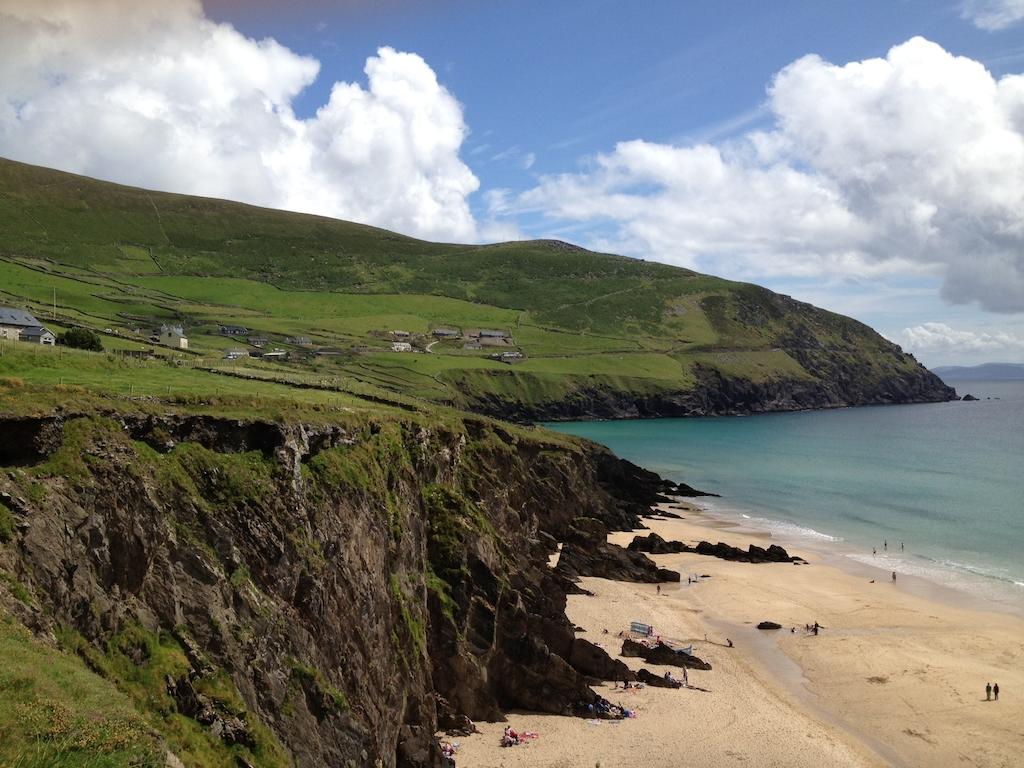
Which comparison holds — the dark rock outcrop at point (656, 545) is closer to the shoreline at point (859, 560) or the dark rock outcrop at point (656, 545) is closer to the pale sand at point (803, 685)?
the pale sand at point (803, 685)

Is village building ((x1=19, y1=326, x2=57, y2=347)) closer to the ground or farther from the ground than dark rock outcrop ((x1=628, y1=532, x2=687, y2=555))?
farther from the ground

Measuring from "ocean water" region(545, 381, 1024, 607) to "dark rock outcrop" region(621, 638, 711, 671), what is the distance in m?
30.7

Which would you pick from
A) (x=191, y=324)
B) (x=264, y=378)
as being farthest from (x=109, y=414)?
(x=191, y=324)

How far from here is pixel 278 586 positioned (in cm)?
2695

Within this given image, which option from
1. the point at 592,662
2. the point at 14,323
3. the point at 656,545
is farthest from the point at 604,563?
the point at 14,323

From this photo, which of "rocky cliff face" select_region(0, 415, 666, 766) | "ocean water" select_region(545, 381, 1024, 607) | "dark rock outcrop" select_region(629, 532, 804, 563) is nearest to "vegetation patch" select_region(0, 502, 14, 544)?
"rocky cliff face" select_region(0, 415, 666, 766)

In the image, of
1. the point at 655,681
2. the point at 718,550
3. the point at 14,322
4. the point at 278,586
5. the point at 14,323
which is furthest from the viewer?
the point at 718,550

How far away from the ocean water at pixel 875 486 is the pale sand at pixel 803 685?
415 inches

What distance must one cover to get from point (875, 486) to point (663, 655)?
79341 mm

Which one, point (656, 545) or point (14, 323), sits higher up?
point (14, 323)

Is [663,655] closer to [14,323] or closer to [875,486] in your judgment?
[14,323]

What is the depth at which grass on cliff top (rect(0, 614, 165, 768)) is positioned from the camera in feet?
44.0

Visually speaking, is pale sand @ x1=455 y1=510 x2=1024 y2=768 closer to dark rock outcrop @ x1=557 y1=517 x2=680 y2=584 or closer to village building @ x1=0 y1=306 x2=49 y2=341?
dark rock outcrop @ x1=557 y1=517 x2=680 y2=584

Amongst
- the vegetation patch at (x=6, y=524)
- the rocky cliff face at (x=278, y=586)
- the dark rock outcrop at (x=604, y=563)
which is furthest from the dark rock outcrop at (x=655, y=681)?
the vegetation patch at (x=6, y=524)
